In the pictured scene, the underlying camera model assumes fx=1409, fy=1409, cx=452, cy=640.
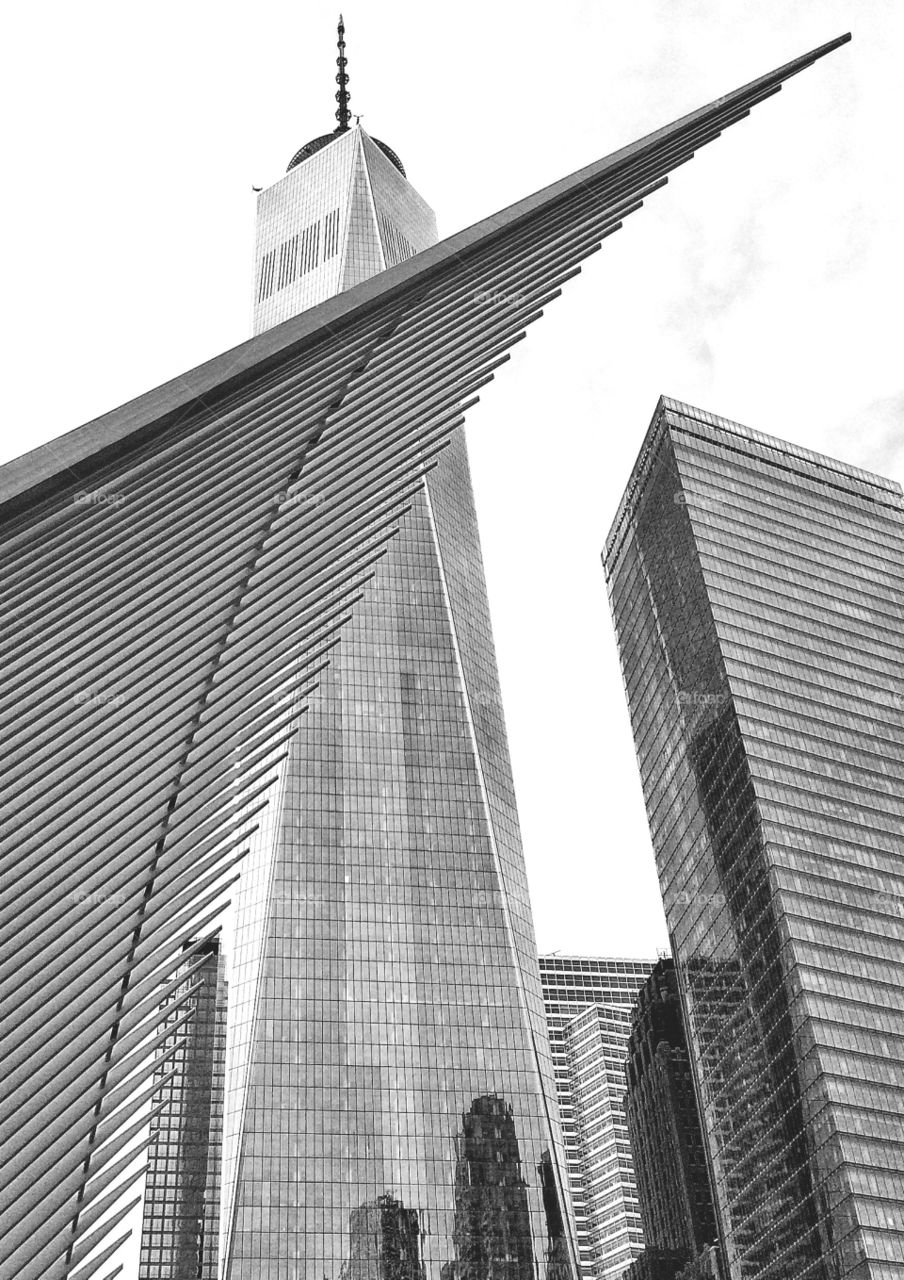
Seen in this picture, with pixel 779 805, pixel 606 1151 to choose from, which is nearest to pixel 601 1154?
pixel 606 1151

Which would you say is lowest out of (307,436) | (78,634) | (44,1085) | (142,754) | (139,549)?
(44,1085)

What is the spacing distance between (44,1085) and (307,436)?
10909mm

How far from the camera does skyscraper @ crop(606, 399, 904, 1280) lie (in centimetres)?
9694

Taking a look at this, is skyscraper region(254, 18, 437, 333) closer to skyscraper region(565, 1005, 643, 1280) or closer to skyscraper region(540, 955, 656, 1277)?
skyscraper region(540, 955, 656, 1277)

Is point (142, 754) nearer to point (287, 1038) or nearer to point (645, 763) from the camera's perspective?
point (287, 1038)

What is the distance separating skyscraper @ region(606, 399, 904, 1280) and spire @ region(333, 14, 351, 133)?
60.8 m

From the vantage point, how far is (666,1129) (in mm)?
148000

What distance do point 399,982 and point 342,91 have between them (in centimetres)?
11235

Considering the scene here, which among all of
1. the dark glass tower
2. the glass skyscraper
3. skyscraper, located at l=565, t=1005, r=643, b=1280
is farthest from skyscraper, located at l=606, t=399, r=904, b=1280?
skyscraper, located at l=565, t=1005, r=643, b=1280

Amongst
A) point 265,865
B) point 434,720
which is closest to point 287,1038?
point 265,865

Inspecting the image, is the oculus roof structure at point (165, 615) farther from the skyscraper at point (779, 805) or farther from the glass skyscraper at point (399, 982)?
the skyscraper at point (779, 805)

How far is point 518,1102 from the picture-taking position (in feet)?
333

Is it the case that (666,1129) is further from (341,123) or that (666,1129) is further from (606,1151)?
(341,123)

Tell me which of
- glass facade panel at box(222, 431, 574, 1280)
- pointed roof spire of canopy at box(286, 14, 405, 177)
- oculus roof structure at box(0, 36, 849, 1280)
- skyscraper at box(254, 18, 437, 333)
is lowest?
oculus roof structure at box(0, 36, 849, 1280)
